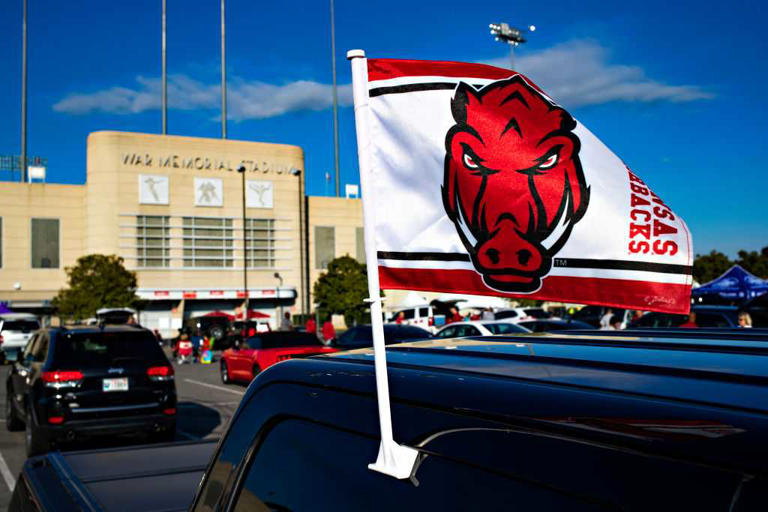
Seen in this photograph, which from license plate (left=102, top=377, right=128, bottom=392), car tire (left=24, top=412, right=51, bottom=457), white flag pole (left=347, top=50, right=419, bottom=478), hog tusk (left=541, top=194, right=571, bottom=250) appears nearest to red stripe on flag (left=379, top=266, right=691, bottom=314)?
hog tusk (left=541, top=194, right=571, bottom=250)

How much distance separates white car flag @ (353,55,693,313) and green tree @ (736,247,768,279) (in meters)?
65.8

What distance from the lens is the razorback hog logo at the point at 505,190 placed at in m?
2.19

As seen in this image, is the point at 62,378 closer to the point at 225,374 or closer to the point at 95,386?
the point at 95,386

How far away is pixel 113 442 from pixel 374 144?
967 centimetres

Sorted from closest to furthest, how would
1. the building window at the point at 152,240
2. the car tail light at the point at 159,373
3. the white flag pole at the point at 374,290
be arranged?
the white flag pole at the point at 374,290
the car tail light at the point at 159,373
the building window at the point at 152,240

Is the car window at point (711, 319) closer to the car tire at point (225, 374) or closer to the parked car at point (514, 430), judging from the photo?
the car tire at point (225, 374)

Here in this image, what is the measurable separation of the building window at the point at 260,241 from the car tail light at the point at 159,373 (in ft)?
179

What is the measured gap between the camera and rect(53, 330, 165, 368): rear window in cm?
927

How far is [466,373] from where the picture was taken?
4.83ft

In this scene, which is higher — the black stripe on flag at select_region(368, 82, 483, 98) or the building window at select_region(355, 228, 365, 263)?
the building window at select_region(355, 228, 365, 263)

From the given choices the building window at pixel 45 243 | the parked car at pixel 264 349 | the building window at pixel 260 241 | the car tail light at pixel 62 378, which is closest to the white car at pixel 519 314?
the parked car at pixel 264 349

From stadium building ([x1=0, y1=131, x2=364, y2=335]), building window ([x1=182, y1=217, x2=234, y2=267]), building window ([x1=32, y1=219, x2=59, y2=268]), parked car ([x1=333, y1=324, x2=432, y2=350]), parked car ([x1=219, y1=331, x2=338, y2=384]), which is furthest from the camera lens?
building window ([x1=182, y1=217, x2=234, y2=267])

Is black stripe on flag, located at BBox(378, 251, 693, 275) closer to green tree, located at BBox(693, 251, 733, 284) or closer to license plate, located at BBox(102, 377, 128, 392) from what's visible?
license plate, located at BBox(102, 377, 128, 392)

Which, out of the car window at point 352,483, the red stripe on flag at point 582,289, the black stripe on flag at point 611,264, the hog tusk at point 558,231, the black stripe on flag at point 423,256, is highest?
the hog tusk at point 558,231
